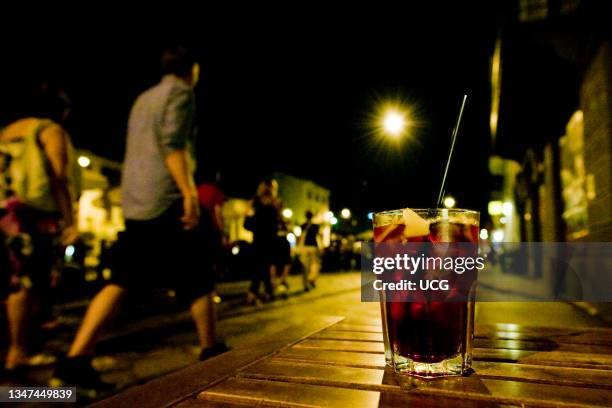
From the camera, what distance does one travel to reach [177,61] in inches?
110

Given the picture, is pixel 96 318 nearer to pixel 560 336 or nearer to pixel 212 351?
pixel 212 351

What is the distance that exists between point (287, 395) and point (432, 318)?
0.37 meters

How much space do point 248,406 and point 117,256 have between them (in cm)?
192

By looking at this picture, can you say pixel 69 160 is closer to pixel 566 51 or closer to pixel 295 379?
pixel 295 379

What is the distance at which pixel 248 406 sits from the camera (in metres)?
0.73

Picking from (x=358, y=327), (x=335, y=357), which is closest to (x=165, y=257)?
(x=358, y=327)

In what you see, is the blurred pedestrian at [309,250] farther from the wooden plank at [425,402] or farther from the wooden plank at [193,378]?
the wooden plank at [425,402]

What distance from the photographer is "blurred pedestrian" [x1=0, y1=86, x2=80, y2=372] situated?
2914mm

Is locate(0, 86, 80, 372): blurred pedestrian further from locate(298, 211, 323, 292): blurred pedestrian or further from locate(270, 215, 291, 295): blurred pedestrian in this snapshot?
locate(298, 211, 323, 292): blurred pedestrian

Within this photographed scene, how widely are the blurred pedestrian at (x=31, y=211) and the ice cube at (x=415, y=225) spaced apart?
2915 mm

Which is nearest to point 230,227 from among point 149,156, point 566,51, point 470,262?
point 566,51

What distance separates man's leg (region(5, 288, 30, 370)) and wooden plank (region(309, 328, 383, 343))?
244 cm

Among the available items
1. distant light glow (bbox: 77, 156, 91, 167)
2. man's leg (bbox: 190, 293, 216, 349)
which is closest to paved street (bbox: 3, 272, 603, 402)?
man's leg (bbox: 190, 293, 216, 349)

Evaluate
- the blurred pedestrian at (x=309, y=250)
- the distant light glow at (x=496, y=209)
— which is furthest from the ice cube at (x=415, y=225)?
the distant light glow at (x=496, y=209)
